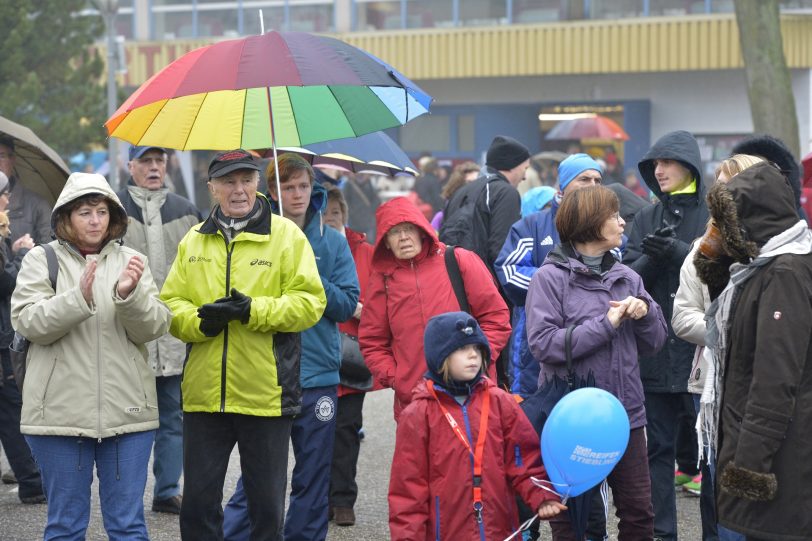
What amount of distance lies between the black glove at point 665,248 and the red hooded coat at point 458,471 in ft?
→ 5.09

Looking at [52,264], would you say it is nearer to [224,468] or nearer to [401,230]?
[224,468]

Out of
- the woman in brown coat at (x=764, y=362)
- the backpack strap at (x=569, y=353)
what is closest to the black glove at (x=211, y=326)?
the backpack strap at (x=569, y=353)

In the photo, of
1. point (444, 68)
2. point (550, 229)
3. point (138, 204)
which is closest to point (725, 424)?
point (550, 229)

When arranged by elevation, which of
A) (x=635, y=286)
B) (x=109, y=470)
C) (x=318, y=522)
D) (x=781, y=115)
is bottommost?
(x=318, y=522)

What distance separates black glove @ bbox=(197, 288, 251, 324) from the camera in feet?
16.6

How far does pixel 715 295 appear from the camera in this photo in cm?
477

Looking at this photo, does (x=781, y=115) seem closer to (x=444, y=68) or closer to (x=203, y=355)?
(x=444, y=68)

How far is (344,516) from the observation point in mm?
7062

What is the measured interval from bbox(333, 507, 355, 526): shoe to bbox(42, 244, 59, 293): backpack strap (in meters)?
2.58

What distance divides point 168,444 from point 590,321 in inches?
123

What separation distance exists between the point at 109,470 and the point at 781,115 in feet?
51.6

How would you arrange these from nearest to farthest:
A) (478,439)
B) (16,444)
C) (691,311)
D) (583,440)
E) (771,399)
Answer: (771,399) < (583,440) < (478,439) < (691,311) < (16,444)

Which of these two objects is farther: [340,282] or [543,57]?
[543,57]

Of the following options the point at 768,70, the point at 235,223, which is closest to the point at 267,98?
the point at 235,223
